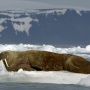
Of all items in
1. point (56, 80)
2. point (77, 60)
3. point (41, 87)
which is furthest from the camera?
point (77, 60)

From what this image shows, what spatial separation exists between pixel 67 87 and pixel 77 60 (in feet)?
11.2

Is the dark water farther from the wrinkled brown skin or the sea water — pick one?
the wrinkled brown skin

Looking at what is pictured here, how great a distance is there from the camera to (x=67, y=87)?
18094 mm

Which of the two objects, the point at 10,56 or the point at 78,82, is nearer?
the point at 78,82

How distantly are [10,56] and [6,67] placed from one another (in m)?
0.54

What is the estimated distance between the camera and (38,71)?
20.6 metres

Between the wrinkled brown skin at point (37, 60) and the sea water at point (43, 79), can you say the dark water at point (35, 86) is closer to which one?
the sea water at point (43, 79)

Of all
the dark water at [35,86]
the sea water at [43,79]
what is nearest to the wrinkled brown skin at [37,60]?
the sea water at [43,79]

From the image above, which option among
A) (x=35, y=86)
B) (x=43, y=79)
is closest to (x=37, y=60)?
(x=43, y=79)

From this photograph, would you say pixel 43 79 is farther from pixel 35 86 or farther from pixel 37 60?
pixel 37 60

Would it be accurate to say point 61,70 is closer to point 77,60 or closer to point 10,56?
point 77,60

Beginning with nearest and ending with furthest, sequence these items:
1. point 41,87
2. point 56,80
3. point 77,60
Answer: point 41,87
point 56,80
point 77,60

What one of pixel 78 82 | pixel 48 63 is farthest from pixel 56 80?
pixel 48 63

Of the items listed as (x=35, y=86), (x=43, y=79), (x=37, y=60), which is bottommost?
(x=37, y=60)
